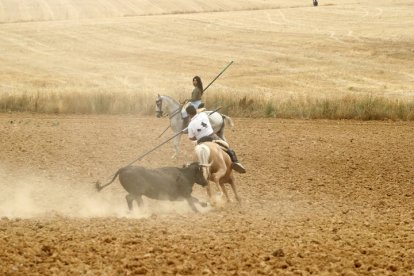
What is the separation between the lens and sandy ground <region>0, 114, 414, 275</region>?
9102 millimetres

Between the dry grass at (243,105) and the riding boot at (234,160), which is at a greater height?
the riding boot at (234,160)

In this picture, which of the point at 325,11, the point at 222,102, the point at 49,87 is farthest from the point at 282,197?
the point at 325,11

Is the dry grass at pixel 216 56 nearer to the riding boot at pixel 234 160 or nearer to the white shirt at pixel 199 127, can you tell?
the riding boot at pixel 234 160

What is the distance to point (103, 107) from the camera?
29750 millimetres

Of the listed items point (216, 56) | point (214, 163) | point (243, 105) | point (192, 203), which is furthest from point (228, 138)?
point (216, 56)

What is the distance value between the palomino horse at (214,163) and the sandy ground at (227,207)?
21.1 inches

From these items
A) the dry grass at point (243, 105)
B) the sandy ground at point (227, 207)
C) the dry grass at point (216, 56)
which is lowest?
the dry grass at point (216, 56)

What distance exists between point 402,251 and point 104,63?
3534 cm

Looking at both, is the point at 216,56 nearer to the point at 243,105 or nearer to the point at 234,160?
the point at 243,105

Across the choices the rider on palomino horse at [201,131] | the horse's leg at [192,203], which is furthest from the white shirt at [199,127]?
the horse's leg at [192,203]

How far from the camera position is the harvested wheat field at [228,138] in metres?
9.53

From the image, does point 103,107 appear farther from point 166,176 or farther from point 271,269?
point 271,269

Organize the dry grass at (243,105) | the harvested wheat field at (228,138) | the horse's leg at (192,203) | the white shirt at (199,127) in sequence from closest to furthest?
the harvested wheat field at (228,138) < the horse's leg at (192,203) < the white shirt at (199,127) < the dry grass at (243,105)

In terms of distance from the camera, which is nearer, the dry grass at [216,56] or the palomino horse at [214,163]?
the palomino horse at [214,163]
